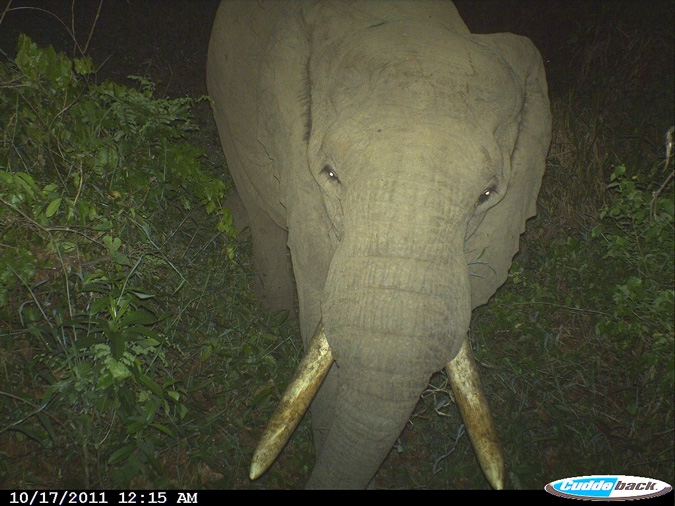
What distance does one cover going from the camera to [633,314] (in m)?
3.33

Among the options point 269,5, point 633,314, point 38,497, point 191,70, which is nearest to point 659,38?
point 633,314

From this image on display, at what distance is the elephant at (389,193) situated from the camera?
221cm

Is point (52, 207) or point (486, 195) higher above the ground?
point (486, 195)

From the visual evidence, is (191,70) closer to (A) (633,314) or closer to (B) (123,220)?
(B) (123,220)

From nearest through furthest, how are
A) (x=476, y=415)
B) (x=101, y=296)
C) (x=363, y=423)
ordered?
(x=363, y=423), (x=476, y=415), (x=101, y=296)

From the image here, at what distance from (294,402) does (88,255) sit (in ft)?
4.68

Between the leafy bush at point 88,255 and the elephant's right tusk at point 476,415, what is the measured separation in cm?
139

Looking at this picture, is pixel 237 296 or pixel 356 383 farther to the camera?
pixel 237 296

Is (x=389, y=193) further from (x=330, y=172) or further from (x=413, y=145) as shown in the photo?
(x=330, y=172)

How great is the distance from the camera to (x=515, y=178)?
276cm

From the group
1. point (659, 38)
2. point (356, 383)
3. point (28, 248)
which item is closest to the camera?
point (356, 383)

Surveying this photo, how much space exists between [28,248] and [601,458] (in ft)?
10.9

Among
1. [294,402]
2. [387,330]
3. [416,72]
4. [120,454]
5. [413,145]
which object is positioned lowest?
[120,454]

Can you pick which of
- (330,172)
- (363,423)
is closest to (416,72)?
(330,172)
